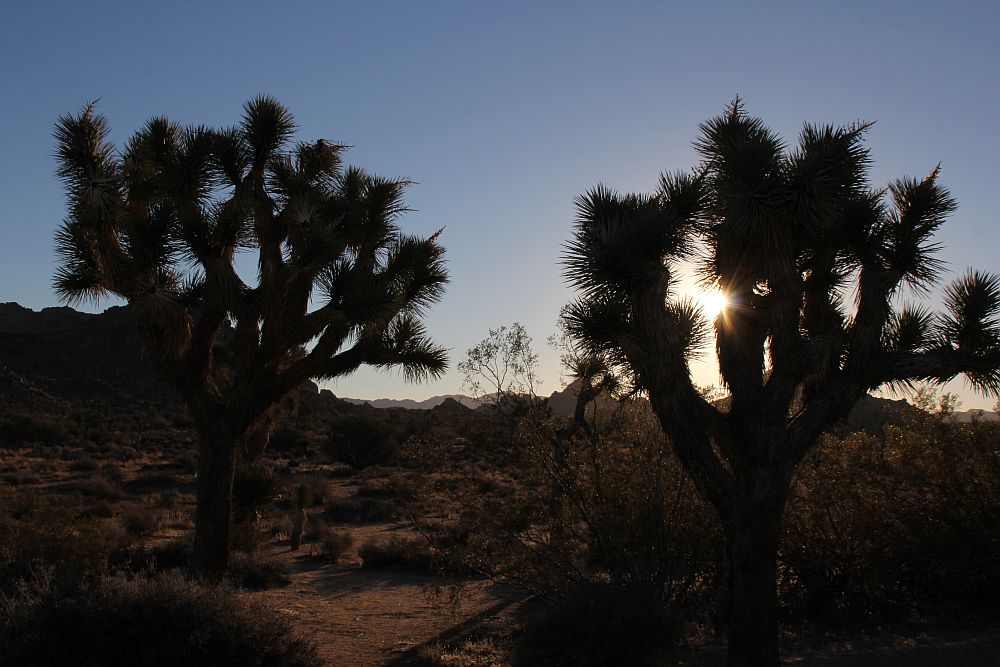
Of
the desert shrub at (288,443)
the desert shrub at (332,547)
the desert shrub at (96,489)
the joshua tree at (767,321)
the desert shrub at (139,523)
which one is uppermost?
the joshua tree at (767,321)

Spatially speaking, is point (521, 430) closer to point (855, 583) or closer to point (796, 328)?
point (796, 328)

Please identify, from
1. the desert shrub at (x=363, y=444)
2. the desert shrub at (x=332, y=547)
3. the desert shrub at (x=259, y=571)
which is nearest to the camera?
the desert shrub at (x=259, y=571)

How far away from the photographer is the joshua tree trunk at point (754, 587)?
20.8 feet

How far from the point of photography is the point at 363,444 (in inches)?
1211

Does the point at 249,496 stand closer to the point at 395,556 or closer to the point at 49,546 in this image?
the point at 395,556

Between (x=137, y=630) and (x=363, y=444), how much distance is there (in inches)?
995

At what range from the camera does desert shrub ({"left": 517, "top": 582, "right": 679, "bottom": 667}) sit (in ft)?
21.1

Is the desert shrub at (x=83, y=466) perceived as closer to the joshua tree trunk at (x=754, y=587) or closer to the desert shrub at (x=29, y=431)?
the desert shrub at (x=29, y=431)

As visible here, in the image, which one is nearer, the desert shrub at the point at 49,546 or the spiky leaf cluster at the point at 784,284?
the spiky leaf cluster at the point at 784,284

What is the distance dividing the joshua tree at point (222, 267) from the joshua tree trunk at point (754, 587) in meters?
5.10

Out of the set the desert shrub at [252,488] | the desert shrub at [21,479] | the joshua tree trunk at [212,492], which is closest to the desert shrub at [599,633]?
the joshua tree trunk at [212,492]

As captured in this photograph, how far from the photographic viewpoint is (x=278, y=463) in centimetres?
2962

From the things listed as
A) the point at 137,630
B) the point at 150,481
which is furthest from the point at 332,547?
the point at 150,481

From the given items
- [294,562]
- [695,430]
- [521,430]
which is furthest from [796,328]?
[294,562]
